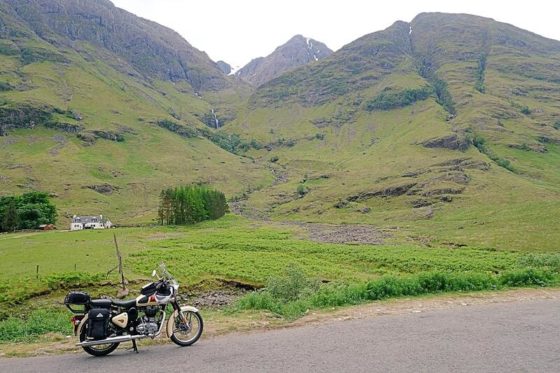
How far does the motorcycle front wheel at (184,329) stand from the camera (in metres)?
13.0

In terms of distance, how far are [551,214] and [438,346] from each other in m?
89.1

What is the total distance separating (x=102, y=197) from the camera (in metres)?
190

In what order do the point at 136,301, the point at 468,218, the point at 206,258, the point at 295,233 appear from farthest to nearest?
the point at 468,218, the point at 295,233, the point at 206,258, the point at 136,301

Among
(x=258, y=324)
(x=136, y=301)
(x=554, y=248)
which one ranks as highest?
(x=136, y=301)

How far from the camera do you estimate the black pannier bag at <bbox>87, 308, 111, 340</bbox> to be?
12.2 m

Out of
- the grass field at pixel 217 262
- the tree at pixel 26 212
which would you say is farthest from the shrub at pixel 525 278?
the tree at pixel 26 212

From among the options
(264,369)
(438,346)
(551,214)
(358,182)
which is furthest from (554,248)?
(358,182)

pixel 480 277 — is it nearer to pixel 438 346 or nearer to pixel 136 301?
pixel 438 346

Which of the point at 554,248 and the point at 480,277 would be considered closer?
the point at 480,277

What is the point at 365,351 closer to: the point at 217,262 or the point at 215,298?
the point at 215,298

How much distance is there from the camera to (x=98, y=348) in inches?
493

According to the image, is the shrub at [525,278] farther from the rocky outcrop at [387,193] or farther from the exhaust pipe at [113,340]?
the rocky outcrop at [387,193]

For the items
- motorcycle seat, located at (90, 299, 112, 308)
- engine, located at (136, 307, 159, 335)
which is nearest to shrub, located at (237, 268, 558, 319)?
engine, located at (136, 307, 159, 335)

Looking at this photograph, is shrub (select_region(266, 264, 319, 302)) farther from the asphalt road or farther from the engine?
the engine
